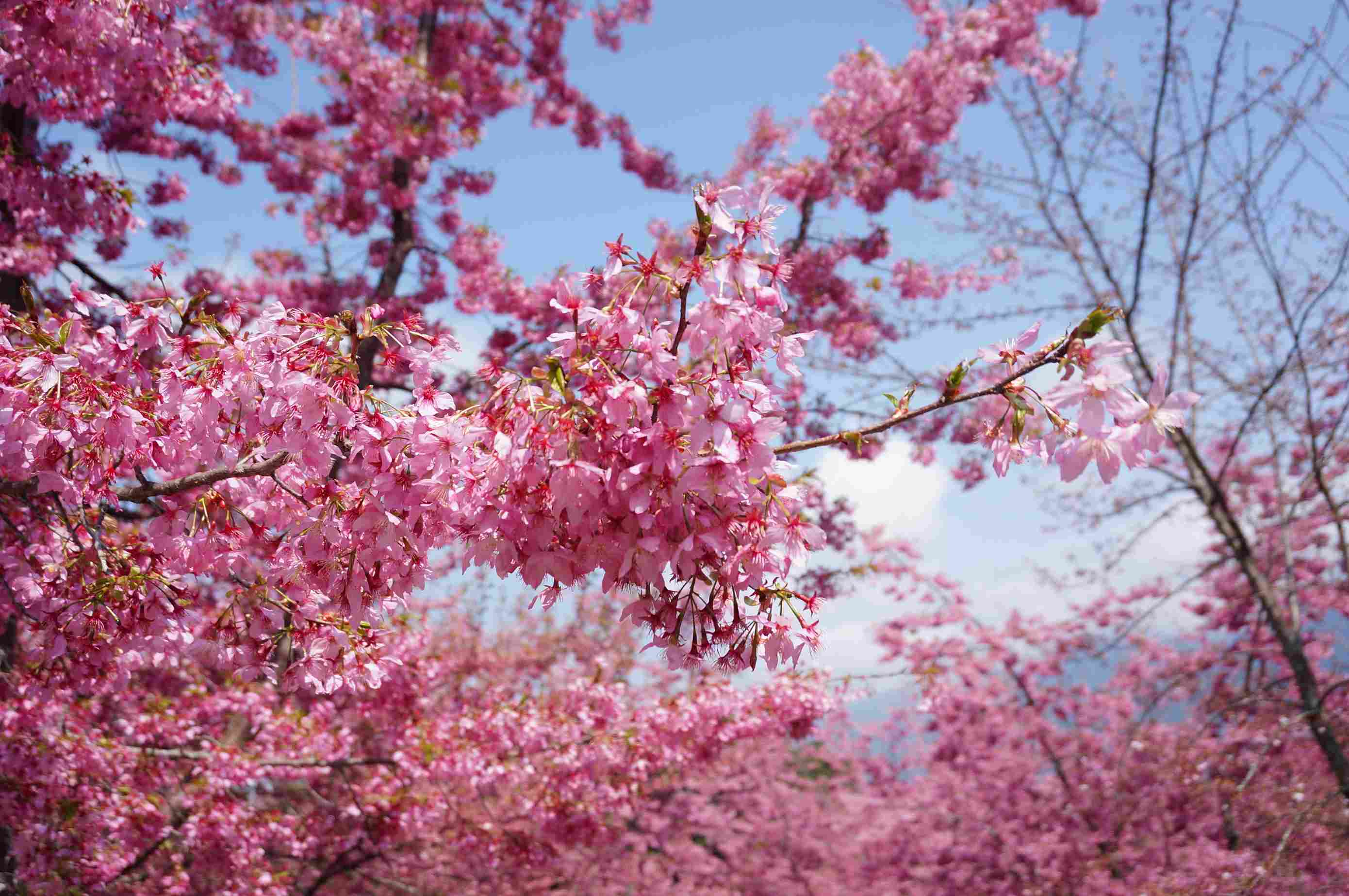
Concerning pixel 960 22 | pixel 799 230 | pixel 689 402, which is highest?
pixel 960 22

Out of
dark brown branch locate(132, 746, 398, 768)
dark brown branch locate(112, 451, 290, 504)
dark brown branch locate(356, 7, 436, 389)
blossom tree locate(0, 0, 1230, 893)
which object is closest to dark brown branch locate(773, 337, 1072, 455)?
blossom tree locate(0, 0, 1230, 893)

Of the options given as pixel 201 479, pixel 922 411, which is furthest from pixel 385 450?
pixel 922 411

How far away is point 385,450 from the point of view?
1.84 m

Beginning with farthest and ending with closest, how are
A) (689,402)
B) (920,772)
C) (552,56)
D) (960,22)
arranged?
(920,772) → (552,56) → (960,22) → (689,402)

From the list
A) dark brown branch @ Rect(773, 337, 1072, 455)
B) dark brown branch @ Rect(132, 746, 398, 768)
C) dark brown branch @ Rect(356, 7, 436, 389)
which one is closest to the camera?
dark brown branch @ Rect(773, 337, 1072, 455)

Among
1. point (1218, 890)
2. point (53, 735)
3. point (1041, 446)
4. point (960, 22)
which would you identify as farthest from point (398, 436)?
point (960, 22)

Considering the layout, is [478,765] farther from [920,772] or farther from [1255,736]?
[920,772]

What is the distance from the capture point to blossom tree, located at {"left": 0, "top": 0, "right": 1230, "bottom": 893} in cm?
164

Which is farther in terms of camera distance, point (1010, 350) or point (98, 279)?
point (98, 279)

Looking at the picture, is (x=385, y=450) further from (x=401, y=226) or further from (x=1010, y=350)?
(x=401, y=226)

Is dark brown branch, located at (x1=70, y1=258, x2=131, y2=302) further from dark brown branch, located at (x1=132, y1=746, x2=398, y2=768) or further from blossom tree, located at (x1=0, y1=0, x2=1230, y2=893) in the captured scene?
dark brown branch, located at (x1=132, y1=746, x2=398, y2=768)

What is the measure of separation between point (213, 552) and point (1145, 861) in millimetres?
11803

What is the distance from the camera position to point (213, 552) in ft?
7.30

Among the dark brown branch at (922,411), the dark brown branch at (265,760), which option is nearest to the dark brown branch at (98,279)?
the dark brown branch at (265,760)
